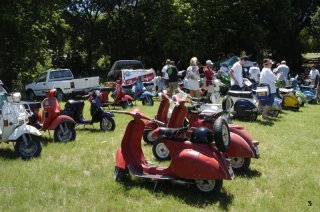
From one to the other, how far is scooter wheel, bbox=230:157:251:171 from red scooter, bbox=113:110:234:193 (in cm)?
112

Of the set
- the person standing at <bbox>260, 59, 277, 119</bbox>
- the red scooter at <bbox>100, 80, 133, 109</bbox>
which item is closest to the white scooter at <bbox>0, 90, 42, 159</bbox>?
the red scooter at <bbox>100, 80, 133, 109</bbox>

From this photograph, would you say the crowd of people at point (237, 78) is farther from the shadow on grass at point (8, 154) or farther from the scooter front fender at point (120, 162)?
the shadow on grass at point (8, 154)

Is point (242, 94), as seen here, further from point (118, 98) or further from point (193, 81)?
point (118, 98)

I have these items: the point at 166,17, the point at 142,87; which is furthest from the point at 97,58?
the point at 142,87

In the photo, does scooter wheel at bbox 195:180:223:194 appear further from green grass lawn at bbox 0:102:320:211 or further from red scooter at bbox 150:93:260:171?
red scooter at bbox 150:93:260:171

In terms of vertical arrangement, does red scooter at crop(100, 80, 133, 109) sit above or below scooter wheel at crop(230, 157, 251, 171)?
above

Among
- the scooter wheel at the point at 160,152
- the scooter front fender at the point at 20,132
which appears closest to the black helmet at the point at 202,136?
the scooter wheel at the point at 160,152

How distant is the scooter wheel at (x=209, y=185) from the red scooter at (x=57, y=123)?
179 inches

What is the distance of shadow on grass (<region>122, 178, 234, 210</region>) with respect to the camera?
567 centimetres

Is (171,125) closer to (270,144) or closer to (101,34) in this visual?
(270,144)

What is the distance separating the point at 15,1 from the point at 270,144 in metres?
16.2

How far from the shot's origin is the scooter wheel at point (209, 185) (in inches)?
229

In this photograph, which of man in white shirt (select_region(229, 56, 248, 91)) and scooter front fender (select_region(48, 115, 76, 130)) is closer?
scooter front fender (select_region(48, 115, 76, 130))

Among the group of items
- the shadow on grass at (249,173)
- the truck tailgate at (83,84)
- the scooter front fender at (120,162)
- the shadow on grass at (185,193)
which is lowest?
the shadow on grass at (249,173)
